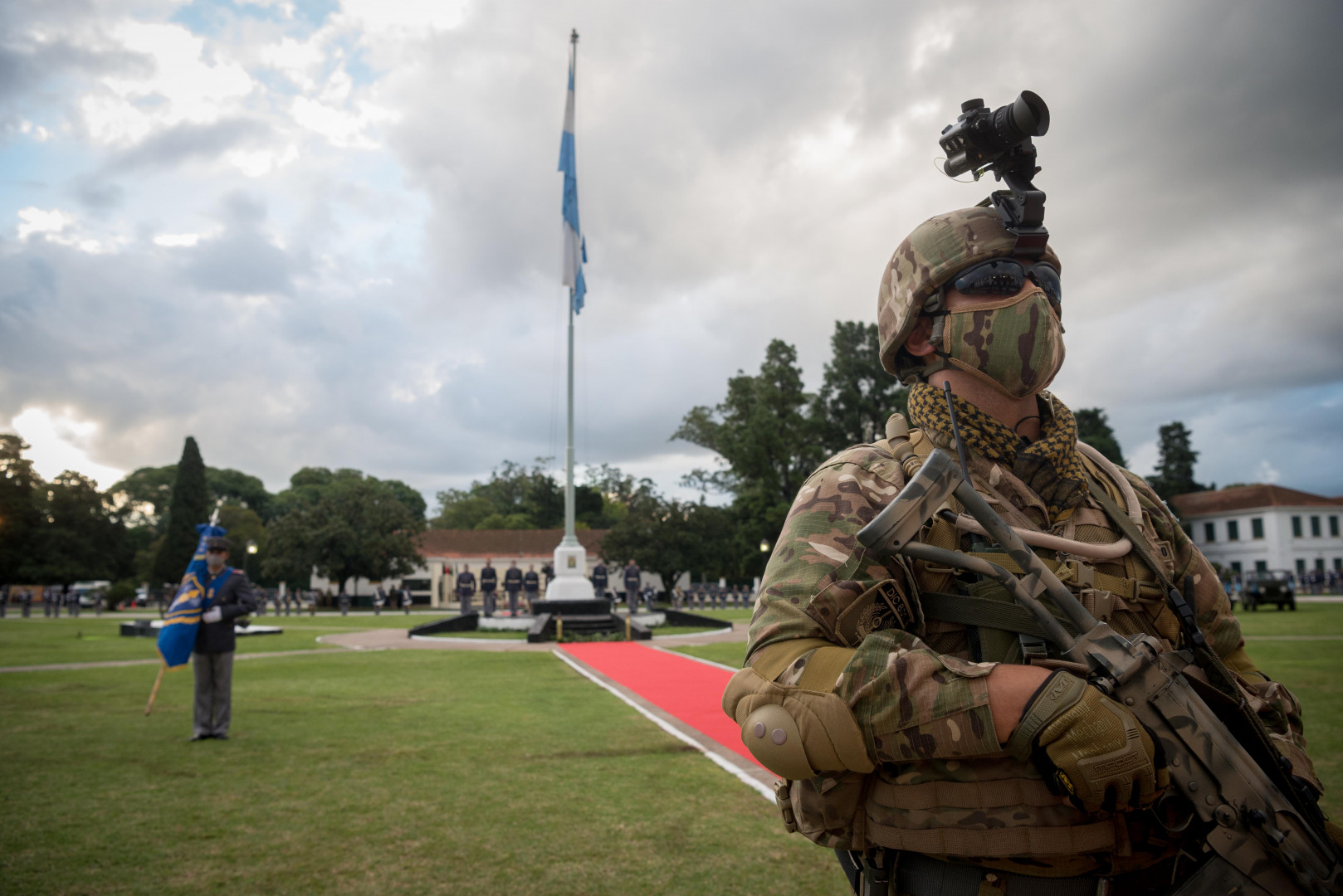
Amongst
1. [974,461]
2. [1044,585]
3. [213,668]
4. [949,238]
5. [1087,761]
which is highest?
[949,238]

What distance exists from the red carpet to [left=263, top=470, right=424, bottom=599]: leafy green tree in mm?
30741

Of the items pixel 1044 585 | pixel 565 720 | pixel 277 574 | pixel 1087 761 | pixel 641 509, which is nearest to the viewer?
pixel 1087 761

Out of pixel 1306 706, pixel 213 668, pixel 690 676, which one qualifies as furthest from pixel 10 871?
pixel 1306 706

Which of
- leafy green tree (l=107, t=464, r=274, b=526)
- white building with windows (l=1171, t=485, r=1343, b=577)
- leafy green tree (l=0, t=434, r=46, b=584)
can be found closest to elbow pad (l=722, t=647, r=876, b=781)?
white building with windows (l=1171, t=485, r=1343, b=577)

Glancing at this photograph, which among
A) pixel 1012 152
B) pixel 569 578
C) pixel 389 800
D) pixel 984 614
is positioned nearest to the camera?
pixel 984 614

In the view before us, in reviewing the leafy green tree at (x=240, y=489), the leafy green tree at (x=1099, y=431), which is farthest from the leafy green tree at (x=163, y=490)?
the leafy green tree at (x=1099, y=431)

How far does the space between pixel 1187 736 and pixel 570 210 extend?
77.2 feet

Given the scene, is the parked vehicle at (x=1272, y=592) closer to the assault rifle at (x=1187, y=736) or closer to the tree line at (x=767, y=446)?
the tree line at (x=767, y=446)

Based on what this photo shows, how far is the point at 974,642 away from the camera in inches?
65.9

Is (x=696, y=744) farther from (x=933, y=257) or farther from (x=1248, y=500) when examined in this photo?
(x=1248, y=500)

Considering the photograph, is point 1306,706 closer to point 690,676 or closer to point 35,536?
point 690,676

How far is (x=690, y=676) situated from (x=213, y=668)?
22.2ft

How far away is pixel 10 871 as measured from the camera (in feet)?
12.9

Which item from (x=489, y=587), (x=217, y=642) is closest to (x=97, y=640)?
(x=489, y=587)
